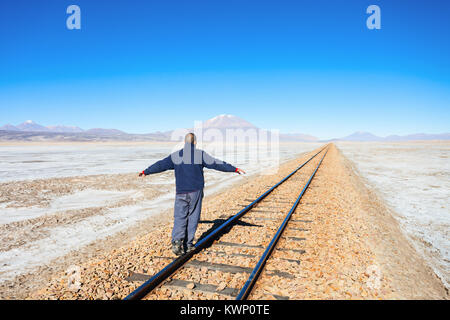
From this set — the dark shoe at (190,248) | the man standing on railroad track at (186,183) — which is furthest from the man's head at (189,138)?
the dark shoe at (190,248)

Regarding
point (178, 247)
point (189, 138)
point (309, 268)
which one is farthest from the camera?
point (178, 247)

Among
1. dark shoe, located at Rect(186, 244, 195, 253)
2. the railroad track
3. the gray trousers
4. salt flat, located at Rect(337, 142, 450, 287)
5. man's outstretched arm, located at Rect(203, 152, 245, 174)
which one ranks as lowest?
salt flat, located at Rect(337, 142, 450, 287)

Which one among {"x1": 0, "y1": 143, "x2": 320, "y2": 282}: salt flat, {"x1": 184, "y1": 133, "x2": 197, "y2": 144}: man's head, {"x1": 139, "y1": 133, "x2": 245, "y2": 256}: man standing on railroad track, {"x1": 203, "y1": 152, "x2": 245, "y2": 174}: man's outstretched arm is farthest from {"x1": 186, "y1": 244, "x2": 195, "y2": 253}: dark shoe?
{"x1": 0, "y1": 143, "x2": 320, "y2": 282}: salt flat

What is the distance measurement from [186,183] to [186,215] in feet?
2.07

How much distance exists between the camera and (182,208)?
471 cm

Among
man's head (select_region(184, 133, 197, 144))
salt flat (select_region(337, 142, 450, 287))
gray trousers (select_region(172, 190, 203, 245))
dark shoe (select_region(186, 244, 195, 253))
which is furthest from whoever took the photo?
salt flat (select_region(337, 142, 450, 287))

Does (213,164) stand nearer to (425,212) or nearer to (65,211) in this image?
(65,211)

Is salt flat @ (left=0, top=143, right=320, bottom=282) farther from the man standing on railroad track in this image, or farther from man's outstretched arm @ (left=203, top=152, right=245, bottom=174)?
man's outstretched arm @ (left=203, top=152, right=245, bottom=174)

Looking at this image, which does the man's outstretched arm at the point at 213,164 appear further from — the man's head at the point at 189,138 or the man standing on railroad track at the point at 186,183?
the man's head at the point at 189,138

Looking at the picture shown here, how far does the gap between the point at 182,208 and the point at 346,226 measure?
450 cm

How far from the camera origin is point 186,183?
15.2 ft

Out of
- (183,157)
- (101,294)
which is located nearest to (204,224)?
(183,157)

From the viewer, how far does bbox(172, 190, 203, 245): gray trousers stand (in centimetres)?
468

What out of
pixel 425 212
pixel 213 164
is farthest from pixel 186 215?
pixel 425 212
